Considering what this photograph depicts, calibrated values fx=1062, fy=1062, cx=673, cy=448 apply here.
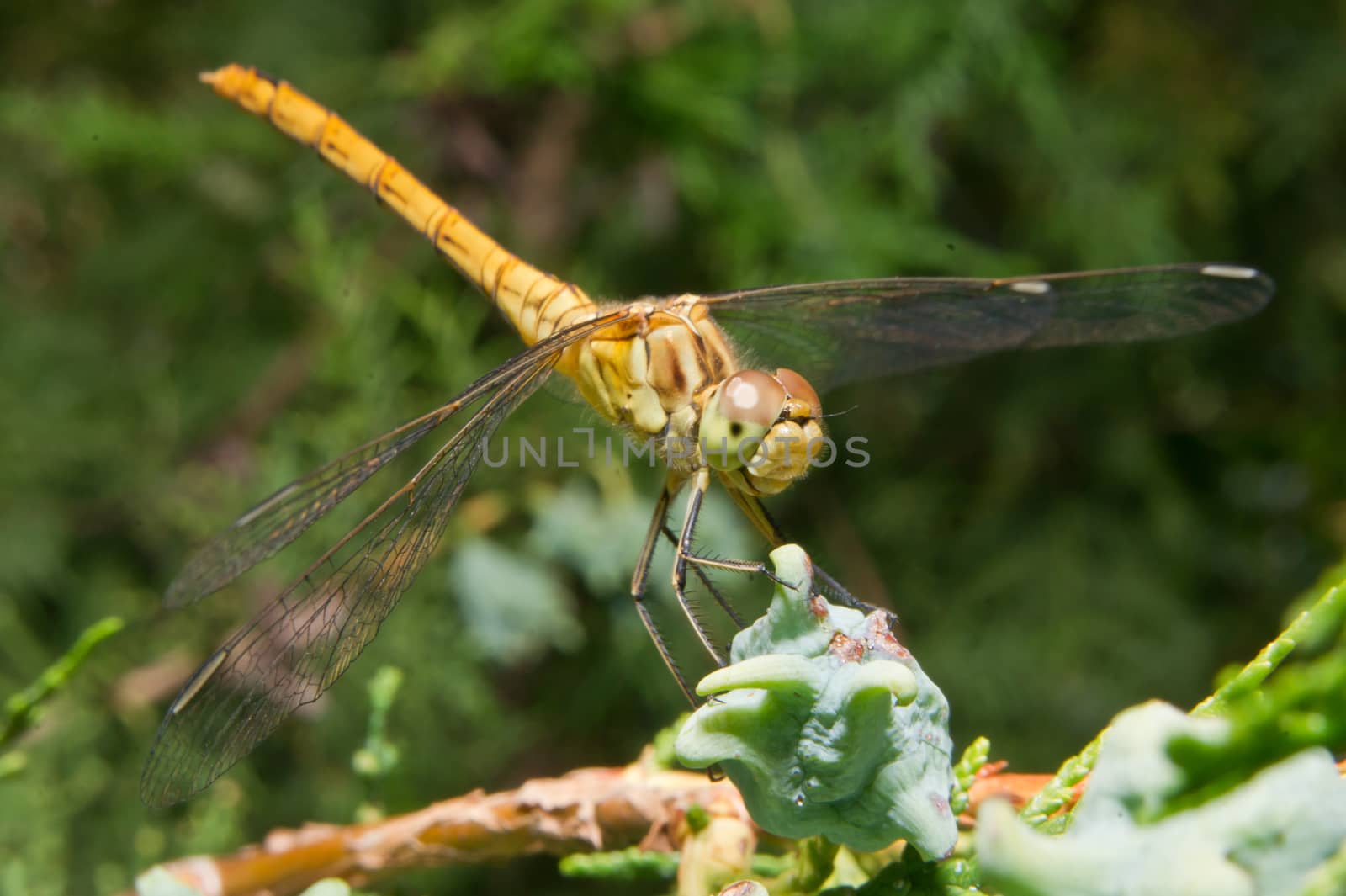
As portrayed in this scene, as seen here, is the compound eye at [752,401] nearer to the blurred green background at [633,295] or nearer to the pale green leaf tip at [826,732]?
the pale green leaf tip at [826,732]

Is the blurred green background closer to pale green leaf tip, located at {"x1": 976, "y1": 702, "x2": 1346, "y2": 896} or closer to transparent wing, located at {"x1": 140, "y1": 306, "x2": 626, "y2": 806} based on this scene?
transparent wing, located at {"x1": 140, "y1": 306, "x2": 626, "y2": 806}

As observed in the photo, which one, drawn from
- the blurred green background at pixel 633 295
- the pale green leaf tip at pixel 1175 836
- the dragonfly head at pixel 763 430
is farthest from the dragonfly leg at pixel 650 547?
the pale green leaf tip at pixel 1175 836

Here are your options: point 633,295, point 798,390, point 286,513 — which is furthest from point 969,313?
point 286,513

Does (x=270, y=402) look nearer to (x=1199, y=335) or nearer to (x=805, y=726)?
(x=805, y=726)

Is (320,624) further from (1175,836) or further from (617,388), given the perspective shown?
(1175,836)

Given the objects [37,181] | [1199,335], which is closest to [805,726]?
[1199,335]

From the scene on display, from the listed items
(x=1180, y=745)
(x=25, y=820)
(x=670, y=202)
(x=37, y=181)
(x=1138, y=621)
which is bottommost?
(x=1180, y=745)

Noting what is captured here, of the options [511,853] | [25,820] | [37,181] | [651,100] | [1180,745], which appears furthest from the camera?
[37,181]

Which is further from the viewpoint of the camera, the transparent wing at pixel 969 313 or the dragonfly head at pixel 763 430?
the transparent wing at pixel 969 313
